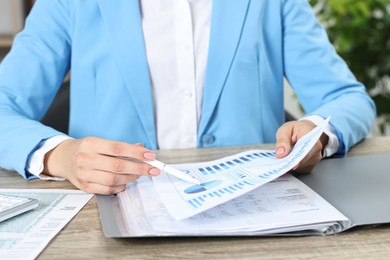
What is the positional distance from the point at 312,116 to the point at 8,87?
0.64m

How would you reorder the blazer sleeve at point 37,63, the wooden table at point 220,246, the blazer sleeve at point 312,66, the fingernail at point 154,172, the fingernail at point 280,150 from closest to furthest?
1. the wooden table at point 220,246
2. the fingernail at point 154,172
3. the fingernail at point 280,150
4. the blazer sleeve at point 37,63
5. the blazer sleeve at point 312,66

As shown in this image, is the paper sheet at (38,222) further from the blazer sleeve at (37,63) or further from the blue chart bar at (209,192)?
the blazer sleeve at (37,63)

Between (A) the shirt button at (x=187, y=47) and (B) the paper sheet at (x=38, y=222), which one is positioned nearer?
(B) the paper sheet at (x=38, y=222)

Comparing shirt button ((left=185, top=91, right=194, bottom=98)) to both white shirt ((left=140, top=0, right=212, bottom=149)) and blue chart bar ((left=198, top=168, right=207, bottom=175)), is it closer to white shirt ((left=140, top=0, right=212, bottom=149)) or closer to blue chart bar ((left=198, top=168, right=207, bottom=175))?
white shirt ((left=140, top=0, right=212, bottom=149))

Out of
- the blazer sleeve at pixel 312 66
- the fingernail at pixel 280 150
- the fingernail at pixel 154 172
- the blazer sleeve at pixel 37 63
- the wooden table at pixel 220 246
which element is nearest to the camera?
the wooden table at pixel 220 246

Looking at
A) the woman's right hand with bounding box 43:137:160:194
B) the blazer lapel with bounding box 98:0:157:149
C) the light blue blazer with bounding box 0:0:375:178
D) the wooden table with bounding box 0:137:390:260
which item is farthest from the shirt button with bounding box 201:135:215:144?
the wooden table with bounding box 0:137:390:260

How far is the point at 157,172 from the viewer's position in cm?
96

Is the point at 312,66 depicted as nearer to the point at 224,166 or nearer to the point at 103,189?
the point at 224,166

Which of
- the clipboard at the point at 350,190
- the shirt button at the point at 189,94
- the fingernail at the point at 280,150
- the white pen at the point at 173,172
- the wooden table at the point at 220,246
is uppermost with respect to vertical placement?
the white pen at the point at 173,172

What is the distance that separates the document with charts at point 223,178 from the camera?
2.82 feet

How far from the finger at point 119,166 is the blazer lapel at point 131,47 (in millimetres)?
434

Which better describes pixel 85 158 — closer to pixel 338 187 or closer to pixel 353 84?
pixel 338 187

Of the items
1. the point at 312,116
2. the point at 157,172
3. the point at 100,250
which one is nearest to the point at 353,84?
the point at 312,116

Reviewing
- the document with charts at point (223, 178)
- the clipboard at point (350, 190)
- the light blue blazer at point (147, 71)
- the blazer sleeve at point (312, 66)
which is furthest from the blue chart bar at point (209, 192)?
the blazer sleeve at point (312, 66)
